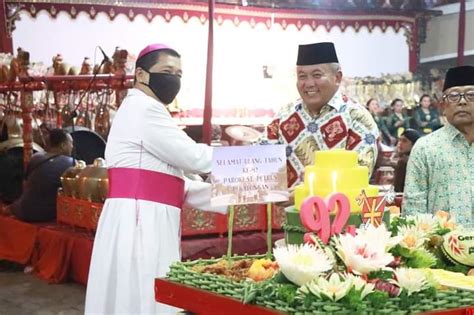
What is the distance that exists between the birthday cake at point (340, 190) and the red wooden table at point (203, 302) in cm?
28

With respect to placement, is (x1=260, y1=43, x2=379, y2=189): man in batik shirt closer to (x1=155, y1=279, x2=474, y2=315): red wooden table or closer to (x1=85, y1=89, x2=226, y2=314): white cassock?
(x1=85, y1=89, x2=226, y2=314): white cassock

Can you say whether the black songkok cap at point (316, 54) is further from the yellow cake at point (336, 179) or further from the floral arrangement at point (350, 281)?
the floral arrangement at point (350, 281)

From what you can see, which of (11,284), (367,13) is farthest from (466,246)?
(367,13)

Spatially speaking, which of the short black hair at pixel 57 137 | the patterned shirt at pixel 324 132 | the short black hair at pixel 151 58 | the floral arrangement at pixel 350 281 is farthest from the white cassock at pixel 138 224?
the short black hair at pixel 57 137

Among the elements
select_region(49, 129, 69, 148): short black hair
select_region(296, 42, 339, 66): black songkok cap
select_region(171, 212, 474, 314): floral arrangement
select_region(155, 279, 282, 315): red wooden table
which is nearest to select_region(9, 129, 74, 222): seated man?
select_region(49, 129, 69, 148): short black hair

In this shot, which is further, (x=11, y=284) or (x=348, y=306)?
(x=11, y=284)

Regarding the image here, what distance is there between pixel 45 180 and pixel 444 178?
4217 millimetres

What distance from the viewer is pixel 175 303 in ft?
7.39

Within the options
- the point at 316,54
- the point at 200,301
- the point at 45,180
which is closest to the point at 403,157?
the point at 45,180

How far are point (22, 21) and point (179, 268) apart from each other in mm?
7414

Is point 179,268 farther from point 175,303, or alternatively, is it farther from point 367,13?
point 367,13

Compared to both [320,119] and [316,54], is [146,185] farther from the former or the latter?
[316,54]

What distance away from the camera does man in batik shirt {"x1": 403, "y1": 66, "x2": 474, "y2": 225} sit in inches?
140

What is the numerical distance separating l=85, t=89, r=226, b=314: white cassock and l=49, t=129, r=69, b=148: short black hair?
3334 millimetres
